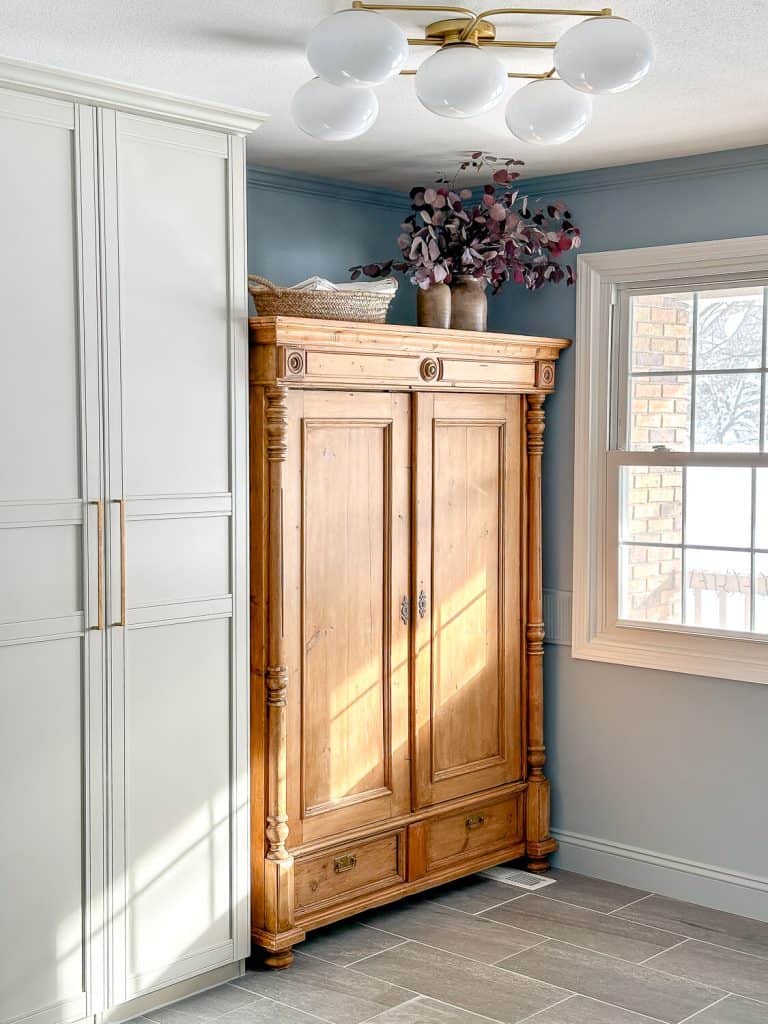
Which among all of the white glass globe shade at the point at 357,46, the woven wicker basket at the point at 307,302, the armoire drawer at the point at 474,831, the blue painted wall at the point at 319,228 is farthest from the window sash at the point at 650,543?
the white glass globe shade at the point at 357,46

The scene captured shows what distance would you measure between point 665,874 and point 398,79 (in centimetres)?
278

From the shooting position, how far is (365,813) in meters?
3.78

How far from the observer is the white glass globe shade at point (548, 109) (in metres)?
2.69

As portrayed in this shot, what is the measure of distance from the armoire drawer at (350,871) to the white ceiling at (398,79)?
7.25ft

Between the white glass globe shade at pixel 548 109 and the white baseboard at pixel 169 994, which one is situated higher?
the white glass globe shade at pixel 548 109

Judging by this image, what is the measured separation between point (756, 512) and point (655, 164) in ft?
4.06

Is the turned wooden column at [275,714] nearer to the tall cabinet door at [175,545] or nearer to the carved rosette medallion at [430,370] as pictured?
the tall cabinet door at [175,545]

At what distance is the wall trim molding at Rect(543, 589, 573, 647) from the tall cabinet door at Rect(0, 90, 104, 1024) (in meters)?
1.94

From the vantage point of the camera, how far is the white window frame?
13.4ft

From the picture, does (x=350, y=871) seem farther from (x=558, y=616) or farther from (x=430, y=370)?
(x=430, y=370)

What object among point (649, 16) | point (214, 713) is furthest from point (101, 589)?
point (649, 16)

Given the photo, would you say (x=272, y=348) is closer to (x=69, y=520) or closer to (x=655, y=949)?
(x=69, y=520)

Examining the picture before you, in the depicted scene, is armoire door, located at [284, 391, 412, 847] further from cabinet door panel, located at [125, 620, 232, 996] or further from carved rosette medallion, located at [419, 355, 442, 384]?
cabinet door panel, located at [125, 620, 232, 996]

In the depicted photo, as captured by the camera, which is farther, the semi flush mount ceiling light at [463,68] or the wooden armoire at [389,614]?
the wooden armoire at [389,614]
